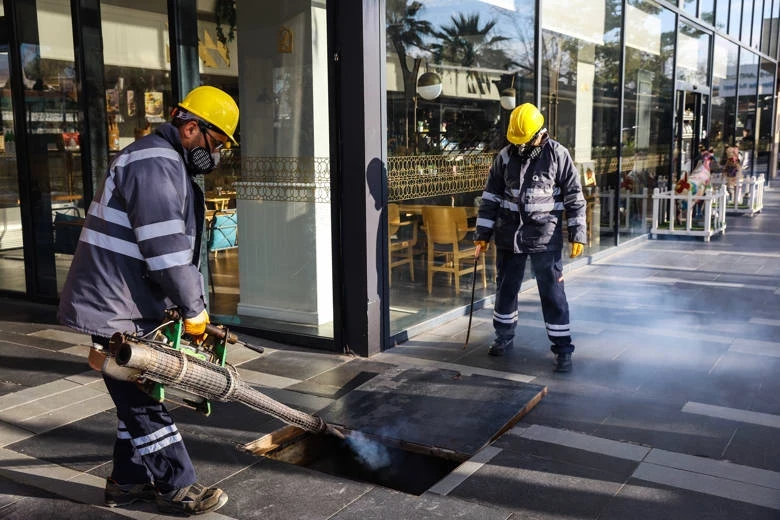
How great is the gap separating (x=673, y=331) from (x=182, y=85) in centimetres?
474

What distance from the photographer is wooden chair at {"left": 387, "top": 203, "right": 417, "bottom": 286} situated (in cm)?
608

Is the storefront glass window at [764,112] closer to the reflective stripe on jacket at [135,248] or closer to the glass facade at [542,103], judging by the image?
the glass facade at [542,103]

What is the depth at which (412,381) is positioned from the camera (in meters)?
5.01

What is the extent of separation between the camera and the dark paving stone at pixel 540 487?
327 centimetres

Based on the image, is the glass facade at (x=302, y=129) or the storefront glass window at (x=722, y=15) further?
the storefront glass window at (x=722, y=15)

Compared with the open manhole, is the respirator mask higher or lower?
higher

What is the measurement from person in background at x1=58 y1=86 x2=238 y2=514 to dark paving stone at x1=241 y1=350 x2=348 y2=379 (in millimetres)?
1976

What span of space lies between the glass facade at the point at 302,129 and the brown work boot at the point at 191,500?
251cm

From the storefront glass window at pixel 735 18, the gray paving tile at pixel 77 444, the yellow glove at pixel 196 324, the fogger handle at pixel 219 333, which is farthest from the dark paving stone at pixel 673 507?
the storefront glass window at pixel 735 18

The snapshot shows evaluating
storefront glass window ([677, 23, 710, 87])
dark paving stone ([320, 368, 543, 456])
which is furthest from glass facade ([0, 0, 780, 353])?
storefront glass window ([677, 23, 710, 87])

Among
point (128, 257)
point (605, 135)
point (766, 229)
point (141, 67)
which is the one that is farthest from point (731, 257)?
point (128, 257)

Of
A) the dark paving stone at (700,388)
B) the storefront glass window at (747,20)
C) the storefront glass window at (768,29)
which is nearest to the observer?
the dark paving stone at (700,388)

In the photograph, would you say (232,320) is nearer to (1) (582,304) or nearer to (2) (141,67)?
(2) (141,67)

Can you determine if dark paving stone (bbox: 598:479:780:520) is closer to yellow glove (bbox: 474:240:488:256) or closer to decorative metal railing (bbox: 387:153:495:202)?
yellow glove (bbox: 474:240:488:256)
